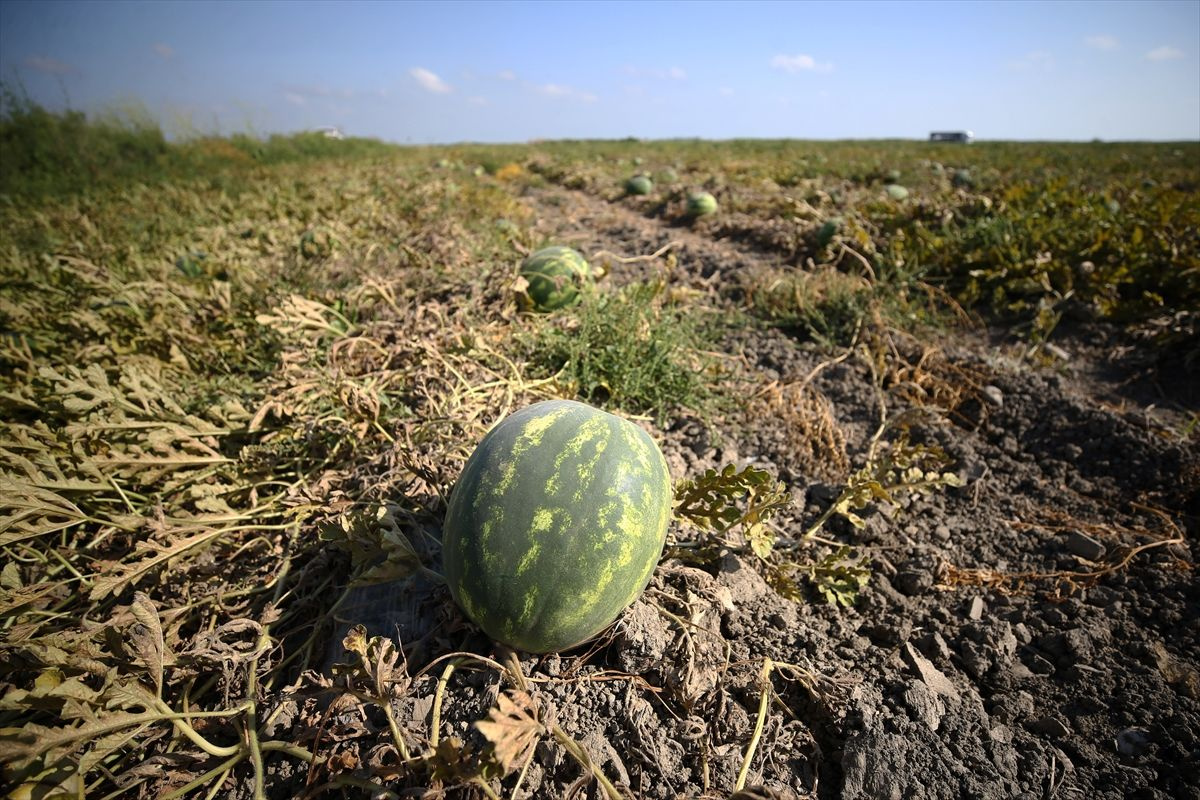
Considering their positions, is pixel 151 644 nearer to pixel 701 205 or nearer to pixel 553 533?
pixel 553 533

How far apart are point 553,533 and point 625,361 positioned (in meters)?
1.60

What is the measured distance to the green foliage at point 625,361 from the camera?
2920 millimetres

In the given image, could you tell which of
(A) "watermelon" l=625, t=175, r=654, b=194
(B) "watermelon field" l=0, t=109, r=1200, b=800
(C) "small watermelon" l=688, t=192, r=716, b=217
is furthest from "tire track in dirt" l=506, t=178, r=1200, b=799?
(A) "watermelon" l=625, t=175, r=654, b=194

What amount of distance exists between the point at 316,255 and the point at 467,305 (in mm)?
1951

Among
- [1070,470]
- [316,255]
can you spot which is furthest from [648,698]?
[316,255]

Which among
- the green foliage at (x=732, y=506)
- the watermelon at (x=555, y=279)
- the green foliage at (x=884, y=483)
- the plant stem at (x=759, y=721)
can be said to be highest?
the watermelon at (x=555, y=279)

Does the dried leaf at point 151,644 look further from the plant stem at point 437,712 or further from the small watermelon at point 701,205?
the small watermelon at point 701,205

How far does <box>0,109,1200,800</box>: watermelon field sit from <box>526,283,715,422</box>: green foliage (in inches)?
0.9

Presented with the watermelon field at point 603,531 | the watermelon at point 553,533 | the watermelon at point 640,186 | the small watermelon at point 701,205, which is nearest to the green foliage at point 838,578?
the watermelon field at point 603,531

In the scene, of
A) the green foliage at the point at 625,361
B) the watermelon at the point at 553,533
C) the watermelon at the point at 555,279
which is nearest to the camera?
the watermelon at the point at 553,533

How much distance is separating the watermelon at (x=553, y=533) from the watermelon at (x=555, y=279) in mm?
2092

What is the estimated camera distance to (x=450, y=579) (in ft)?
5.24

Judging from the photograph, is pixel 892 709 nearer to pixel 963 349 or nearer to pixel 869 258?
pixel 963 349

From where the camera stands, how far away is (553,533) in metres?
1.47
